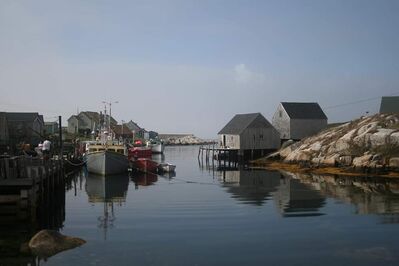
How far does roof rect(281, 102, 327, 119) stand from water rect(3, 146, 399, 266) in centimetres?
3460

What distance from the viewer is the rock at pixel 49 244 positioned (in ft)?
51.3

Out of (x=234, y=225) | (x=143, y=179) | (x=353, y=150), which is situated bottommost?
(x=234, y=225)

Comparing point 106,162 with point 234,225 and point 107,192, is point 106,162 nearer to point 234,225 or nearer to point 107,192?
point 107,192

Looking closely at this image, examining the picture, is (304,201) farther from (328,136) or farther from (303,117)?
(303,117)

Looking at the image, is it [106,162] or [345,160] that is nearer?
[106,162]

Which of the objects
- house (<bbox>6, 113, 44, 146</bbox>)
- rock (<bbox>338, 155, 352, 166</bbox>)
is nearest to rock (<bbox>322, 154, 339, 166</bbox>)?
rock (<bbox>338, 155, 352, 166</bbox>)

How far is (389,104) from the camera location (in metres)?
63.8

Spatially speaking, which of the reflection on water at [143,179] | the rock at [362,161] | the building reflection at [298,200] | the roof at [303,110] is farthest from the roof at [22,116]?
the rock at [362,161]

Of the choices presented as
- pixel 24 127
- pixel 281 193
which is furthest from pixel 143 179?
pixel 24 127

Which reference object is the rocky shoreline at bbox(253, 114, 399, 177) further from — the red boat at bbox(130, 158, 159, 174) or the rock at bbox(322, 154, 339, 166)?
the red boat at bbox(130, 158, 159, 174)

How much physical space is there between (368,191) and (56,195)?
22.7 metres

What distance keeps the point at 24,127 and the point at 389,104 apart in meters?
52.8

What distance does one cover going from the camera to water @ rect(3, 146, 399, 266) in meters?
15.5

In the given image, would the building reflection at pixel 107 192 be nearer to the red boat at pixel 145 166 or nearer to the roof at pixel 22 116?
the red boat at pixel 145 166
